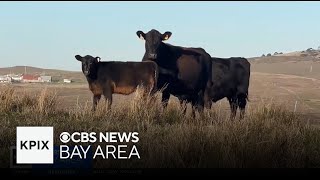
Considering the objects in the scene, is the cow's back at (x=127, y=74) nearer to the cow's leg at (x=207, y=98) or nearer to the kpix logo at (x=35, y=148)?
the cow's leg at (x=207, y=98)

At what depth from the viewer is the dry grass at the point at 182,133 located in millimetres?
6223

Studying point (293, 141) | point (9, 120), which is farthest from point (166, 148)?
point (9, 120)

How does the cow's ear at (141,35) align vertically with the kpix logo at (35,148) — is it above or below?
above

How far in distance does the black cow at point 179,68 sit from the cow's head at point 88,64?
4.73ft

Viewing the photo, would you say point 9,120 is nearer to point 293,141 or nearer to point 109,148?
point 109,148

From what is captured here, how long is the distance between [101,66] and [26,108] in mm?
3110

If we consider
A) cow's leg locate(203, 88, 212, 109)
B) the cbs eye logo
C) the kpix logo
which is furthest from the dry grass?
cow's leg locate(203, 88, 212, 109)

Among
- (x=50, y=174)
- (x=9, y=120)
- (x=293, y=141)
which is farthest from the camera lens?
(x=9, y=120)

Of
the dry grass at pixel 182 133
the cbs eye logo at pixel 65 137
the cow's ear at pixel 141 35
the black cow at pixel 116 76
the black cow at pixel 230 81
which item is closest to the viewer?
the dry grass at pixel 182 133

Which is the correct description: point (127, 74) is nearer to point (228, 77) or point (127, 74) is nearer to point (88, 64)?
point (88, 64)

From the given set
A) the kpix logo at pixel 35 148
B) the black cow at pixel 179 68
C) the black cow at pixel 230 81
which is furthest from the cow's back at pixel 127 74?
the kpix logo at pixel 35 148

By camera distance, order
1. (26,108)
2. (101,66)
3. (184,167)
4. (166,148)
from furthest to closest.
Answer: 1. (101,66)
2. (26,108)
3. (166,148)
4. (184,167)

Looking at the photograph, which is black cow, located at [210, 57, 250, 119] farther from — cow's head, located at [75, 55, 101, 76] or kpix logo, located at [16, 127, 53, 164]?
kpix logo, located at [16, 127, 53, 164]

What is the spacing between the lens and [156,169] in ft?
19.1
